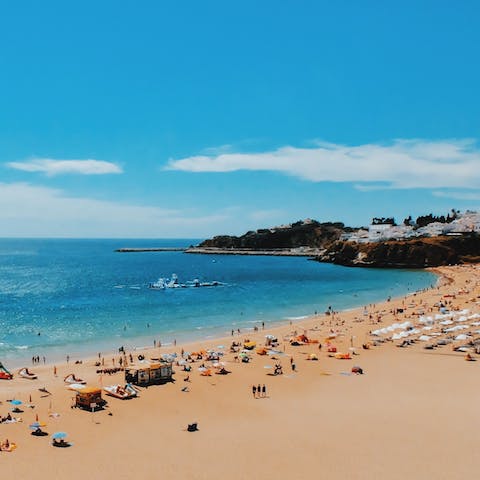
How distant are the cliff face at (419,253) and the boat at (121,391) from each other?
110 meters

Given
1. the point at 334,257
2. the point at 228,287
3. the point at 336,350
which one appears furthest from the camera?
the point at 334,257

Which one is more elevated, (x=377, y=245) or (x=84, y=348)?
(x=377, y=245)

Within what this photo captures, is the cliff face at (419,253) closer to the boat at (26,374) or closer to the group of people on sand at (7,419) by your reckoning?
the boat at (26,374)

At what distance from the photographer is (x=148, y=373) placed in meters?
30.4

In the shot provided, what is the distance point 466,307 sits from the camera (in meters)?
59.9

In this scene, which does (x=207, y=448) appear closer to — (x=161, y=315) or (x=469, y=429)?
(x=469, y=429)

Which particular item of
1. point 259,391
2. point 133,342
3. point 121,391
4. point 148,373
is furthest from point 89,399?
point 133,342

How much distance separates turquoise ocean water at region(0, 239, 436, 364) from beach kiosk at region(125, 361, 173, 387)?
38.7 feet

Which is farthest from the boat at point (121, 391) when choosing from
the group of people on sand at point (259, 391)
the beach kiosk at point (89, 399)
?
the group of people on sand at point (259, 391)

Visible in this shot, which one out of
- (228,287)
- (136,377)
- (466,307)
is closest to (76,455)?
(136,377)

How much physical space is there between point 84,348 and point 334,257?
371ft

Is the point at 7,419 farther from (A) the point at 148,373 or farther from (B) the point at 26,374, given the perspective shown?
(B) the point at 26,374

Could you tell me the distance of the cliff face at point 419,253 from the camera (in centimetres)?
12800

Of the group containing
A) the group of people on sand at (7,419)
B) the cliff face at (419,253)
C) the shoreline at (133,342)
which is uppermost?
the cliff face at (419,253)
